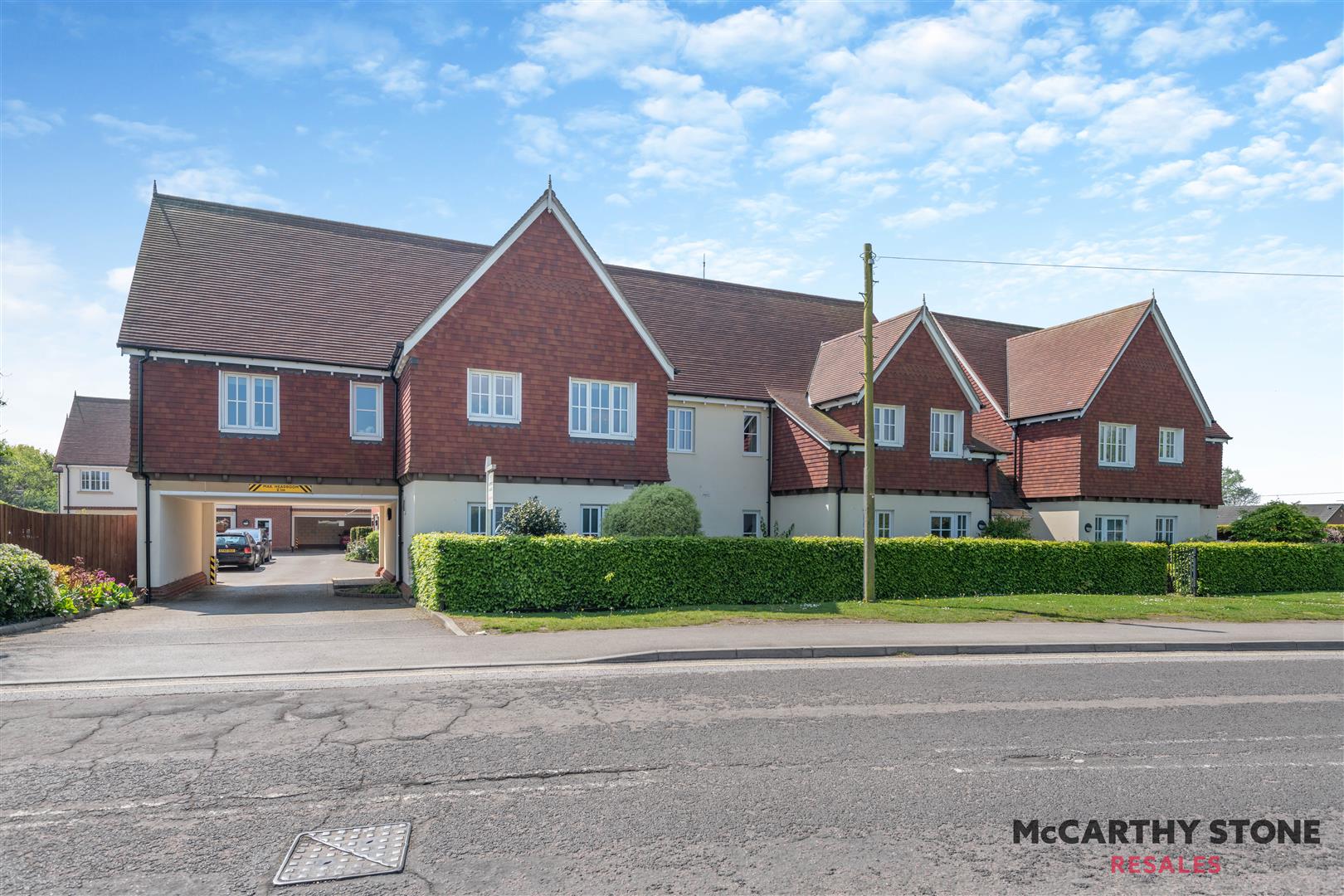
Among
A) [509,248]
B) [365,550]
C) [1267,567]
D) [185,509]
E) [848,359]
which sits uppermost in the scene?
[509,248]

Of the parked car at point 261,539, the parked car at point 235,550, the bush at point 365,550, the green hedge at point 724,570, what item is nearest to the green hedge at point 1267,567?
the green hedge at point 724,570

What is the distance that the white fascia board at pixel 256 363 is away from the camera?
21.4m

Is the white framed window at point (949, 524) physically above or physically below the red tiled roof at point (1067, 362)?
below

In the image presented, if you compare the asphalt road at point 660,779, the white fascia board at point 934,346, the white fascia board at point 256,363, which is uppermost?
the white fascia board at point 934,346

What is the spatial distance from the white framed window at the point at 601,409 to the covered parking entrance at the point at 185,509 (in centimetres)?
550

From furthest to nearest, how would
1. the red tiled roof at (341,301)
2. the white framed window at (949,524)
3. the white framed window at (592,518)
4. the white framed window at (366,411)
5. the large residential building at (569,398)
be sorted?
the white framed window at (949,524)
the white framed window at (366,411)
the white framed window at (592,518)
the red tiled roof at (341,301)
the large residential building at (569,398)

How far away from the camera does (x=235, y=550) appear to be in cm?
3744

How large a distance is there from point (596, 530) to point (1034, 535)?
16.2 metres

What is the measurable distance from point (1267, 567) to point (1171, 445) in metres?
6.54

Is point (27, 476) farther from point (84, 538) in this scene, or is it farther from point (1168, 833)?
point (1168, 833)

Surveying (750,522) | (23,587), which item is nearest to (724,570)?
(750,522)

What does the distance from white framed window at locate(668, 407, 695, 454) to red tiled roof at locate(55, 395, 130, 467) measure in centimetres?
3788

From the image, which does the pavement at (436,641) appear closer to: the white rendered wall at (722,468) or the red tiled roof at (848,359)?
the white rendered wall at (722,468)

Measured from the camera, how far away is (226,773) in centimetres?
702
